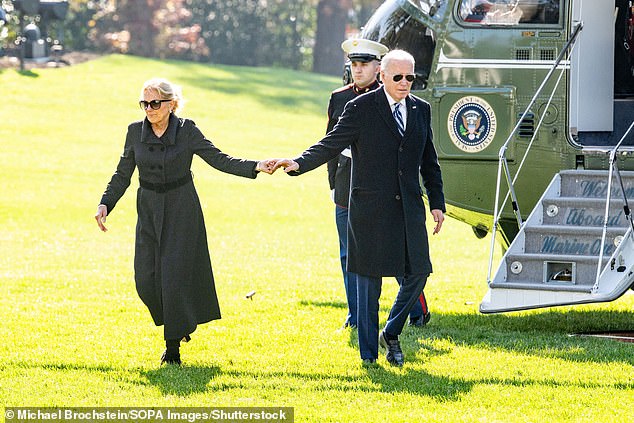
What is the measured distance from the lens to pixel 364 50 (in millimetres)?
9141

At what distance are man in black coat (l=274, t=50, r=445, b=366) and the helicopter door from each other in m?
2.37

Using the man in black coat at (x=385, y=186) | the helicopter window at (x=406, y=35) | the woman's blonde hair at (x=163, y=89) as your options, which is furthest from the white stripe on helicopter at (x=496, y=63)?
the woman's blonde hair at (x=163, y=89)

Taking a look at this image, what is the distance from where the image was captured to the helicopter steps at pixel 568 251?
336 inches

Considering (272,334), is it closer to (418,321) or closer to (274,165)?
(418,321)

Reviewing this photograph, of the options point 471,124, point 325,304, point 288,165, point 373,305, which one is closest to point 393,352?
point 373,305

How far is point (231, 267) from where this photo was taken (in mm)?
14164

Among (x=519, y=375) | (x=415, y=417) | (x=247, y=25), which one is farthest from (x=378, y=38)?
(x=247, y=25)

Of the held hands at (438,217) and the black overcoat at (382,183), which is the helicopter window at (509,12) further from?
the held hands at (438,217)

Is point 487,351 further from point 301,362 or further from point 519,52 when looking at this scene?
point 519,52

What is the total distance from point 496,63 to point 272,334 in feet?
9.01

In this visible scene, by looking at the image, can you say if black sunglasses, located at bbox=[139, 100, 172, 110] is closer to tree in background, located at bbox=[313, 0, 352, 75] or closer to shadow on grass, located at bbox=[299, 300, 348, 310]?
shadow on grass, located at bbox=[299, 300, 348, 310]

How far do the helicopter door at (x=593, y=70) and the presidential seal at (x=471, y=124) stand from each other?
64 centimetres

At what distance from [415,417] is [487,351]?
2133 millimetres

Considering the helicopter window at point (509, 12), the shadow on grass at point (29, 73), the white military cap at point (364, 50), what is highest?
the helicopter window at point (509, 12)
